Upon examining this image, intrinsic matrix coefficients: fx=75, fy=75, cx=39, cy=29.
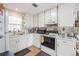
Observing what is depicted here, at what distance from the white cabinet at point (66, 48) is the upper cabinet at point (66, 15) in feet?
1.52

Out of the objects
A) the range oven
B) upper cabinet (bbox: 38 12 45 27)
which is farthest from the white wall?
the range oven

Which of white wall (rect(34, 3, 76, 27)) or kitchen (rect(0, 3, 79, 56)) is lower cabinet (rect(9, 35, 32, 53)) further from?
white wall (rect(34, 3, 76, 27))

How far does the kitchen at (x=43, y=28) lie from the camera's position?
4.97 feet

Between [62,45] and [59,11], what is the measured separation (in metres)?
0.89

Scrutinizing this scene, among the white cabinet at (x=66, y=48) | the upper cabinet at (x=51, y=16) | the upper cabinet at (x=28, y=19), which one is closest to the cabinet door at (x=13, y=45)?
the upper cabinet at (x=28, y=19)

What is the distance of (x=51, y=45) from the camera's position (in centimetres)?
188

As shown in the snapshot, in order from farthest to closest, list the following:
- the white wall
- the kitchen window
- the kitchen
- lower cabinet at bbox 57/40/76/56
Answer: the kitchen window, the white wall, the kitchen, lower cabinet at bbox 57/40/76/56

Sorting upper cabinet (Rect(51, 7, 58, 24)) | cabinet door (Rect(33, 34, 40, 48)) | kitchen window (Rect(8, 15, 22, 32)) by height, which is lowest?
cabinet door (Rect(33, 34, 40, 48))

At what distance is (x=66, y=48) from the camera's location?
59.1 inches

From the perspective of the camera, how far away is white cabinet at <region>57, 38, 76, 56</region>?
1.39m

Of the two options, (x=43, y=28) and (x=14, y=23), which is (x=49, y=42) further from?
(x=14, y=23)

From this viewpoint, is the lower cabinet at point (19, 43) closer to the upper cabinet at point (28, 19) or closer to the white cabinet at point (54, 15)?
the upper cabinet at point (28, 19)

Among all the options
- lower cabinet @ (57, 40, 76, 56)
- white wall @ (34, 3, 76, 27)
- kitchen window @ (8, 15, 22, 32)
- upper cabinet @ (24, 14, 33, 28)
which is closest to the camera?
lower cabinet @ (57, 40, 76, 56)

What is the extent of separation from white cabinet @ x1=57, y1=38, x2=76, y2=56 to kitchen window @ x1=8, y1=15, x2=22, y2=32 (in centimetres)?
126
